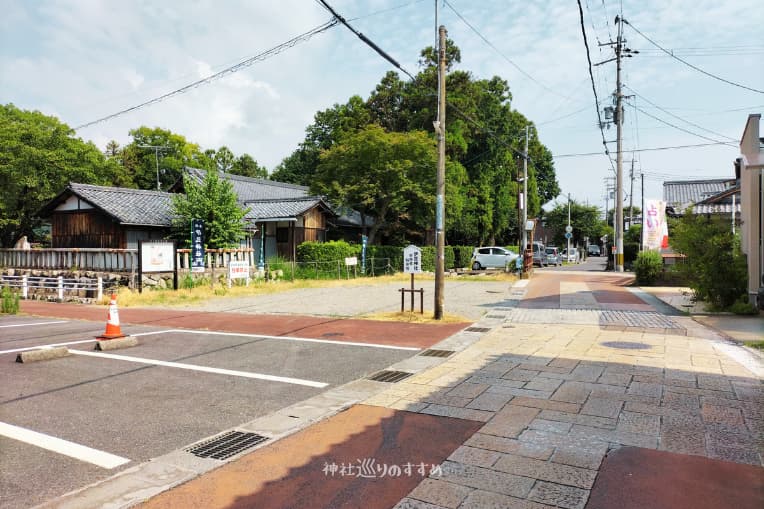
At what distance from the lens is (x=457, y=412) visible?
15.7 feet

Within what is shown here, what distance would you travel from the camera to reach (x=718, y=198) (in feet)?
66.4

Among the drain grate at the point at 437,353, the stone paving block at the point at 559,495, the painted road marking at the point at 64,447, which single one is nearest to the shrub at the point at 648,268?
the drain grate at the point at 437,353

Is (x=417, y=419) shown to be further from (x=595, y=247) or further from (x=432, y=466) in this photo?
(x=595, y=247)

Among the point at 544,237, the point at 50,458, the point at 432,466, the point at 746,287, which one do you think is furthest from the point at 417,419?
the point at 544,237

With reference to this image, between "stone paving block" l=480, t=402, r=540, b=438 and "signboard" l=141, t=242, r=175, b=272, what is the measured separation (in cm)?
1553

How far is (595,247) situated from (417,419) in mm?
80884

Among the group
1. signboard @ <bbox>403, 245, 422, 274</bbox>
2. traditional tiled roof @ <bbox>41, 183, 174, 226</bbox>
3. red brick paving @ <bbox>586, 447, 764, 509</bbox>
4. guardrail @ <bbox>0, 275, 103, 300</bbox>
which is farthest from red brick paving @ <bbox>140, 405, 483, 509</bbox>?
traditional tiled roof @ <bbox>41, 183, 174, 226</bbox>

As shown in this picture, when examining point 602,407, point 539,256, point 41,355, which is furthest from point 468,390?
point 539,256

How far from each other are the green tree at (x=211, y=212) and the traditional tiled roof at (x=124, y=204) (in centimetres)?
105

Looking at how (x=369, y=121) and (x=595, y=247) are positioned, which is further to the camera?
(x=595, y=247)

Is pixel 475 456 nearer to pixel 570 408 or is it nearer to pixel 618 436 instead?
pixel 618 436

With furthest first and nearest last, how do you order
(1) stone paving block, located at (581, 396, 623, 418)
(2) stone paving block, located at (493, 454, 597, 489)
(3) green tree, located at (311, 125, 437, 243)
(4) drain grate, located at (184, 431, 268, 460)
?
1. (3) green tree, located at (311, 125, 437, 243)
2. (1) stone paving block, located at (581, 396, 623, 418)
3. (4) drain grate, located at (184, 431, 268, 460)
4. (2) stone paving block, located at (493, 454, 597, 489)

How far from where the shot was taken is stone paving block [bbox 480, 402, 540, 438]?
13.9 ft

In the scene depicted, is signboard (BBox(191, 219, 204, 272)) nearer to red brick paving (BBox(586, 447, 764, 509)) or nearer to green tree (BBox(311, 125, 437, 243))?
green tree (BBox(311, 125, 437, 243))
